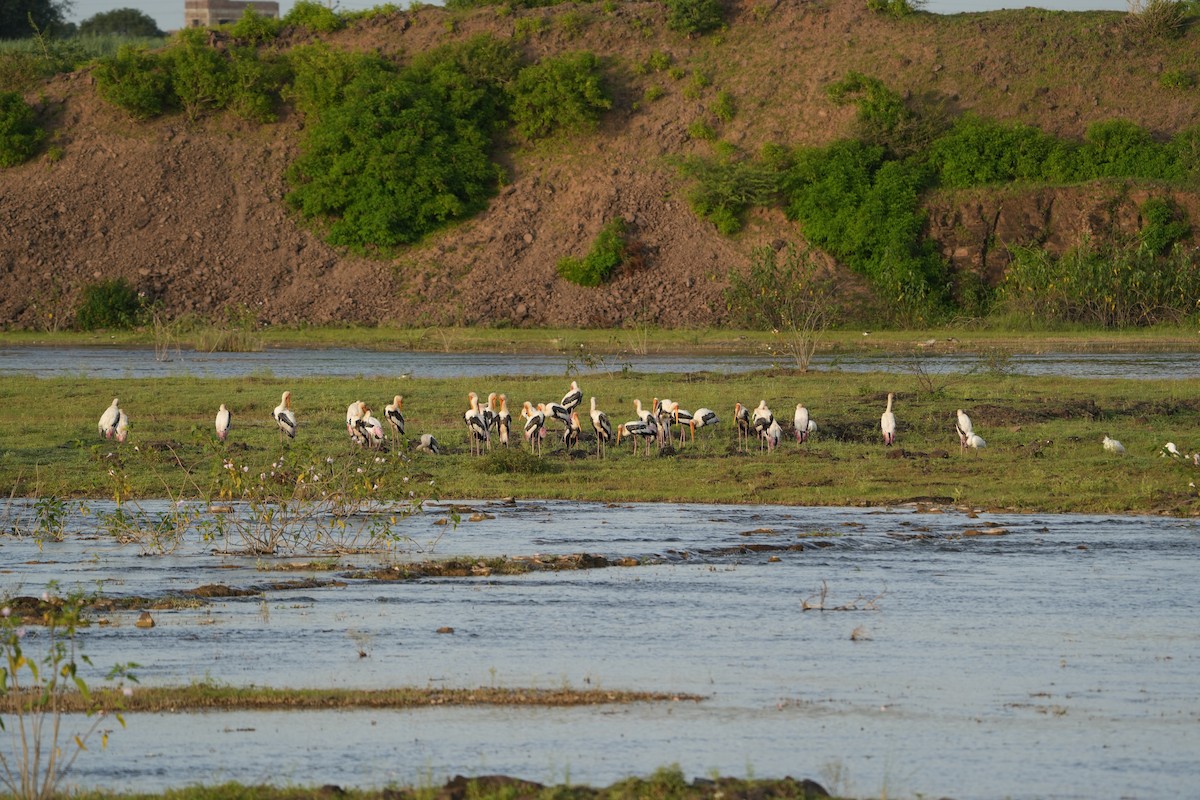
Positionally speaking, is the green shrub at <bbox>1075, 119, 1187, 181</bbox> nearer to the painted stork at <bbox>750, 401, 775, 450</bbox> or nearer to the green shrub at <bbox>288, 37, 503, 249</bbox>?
the green shrub at <bbox>288, 37, 503, 249</bbox>

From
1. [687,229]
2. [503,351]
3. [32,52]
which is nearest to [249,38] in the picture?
[32,52]

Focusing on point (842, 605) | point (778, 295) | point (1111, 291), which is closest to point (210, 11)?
point (778, 295)

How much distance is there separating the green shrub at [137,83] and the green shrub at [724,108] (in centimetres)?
1960

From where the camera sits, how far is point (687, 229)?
55.8 meters

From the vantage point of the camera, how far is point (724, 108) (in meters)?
59.2

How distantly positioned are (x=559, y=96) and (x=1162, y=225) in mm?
20648

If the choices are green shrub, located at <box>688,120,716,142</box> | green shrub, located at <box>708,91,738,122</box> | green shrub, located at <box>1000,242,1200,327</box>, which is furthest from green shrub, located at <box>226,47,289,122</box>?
green shrub, located at <box>1000,242,1200,327</box>

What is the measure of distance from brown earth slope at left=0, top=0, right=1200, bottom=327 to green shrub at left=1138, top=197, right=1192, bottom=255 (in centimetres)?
74

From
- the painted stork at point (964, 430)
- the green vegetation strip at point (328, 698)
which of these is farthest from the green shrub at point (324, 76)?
the green vegetation strip at point (328, 698)

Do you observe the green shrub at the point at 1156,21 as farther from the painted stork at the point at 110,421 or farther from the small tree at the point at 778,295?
the painted stork at the point at 110,421

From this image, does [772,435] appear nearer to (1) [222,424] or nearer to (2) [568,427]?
(2) [568,427]

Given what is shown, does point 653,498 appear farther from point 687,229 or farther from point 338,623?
point 687,229

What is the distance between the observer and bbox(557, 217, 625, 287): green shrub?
54.6 meters

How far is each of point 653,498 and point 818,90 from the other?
4220cm
